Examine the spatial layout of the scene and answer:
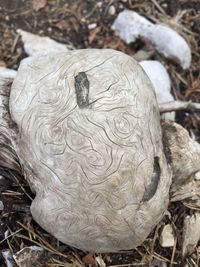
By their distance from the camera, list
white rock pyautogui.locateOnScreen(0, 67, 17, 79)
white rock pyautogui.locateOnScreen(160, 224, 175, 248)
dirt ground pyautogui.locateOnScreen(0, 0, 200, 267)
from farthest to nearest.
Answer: dirt ground pyautogui.locateOnScreen(0, 0, 200, 267) < white rock pyautogui.locateOnScreen(0, 67, 17, 79) < white rock pyautogui.locateOnScreen(160, 224, 175, 248)

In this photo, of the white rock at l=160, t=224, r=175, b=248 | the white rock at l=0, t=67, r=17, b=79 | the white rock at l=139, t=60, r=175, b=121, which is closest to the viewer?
the white rock at l=160, t=224, r=175, b=248

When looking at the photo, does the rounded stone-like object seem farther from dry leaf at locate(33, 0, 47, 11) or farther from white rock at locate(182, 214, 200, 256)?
dry leaf at locate(33, 0, 47, 11)

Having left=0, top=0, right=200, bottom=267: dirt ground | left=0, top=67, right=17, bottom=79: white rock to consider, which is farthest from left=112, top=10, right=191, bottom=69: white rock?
left=0, top=67, right=17, bottom=79: white rock

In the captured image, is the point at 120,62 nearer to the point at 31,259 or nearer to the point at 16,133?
the point at 16,133

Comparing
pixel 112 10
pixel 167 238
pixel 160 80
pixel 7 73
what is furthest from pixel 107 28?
pixel 167 238

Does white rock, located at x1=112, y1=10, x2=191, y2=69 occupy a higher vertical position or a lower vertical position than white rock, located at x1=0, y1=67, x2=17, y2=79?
higher

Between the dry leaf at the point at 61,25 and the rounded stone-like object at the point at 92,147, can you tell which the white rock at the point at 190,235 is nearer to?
the rounded stone-like object at the point at 92,147

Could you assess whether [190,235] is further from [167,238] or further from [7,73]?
[7,73]
